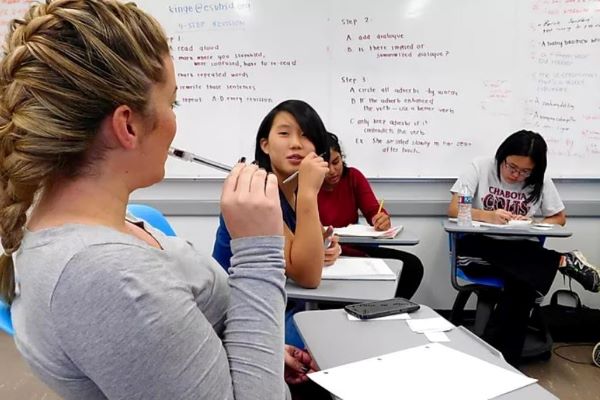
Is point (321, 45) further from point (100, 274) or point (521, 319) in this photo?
point (100, 274)

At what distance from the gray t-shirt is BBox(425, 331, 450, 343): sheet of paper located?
482 millimetres

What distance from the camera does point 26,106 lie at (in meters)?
0.61

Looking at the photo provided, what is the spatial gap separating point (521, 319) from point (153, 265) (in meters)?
2.21

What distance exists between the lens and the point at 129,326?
530mm

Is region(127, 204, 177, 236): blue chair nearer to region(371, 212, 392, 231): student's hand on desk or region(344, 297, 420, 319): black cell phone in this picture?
region(344, 297, 420, 319): black cell phone

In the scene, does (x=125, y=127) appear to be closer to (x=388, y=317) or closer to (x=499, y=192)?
(x=388, y=317)

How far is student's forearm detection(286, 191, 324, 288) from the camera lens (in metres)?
1.39

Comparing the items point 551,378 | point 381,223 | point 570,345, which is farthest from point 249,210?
point 570,345

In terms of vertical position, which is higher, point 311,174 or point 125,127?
point 125,127

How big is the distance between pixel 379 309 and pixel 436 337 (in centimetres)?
17

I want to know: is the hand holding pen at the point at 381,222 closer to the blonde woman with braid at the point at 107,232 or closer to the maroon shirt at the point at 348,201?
the maroon shirt at the point at 348,201

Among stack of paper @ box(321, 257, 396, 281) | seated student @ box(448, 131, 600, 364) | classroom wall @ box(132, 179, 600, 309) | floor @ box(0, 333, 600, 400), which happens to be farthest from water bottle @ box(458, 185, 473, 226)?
stack of paper @ box(321, 257, 396, 281)

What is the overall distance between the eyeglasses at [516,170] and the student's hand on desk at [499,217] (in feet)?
0.78

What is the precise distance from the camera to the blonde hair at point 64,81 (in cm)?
60
